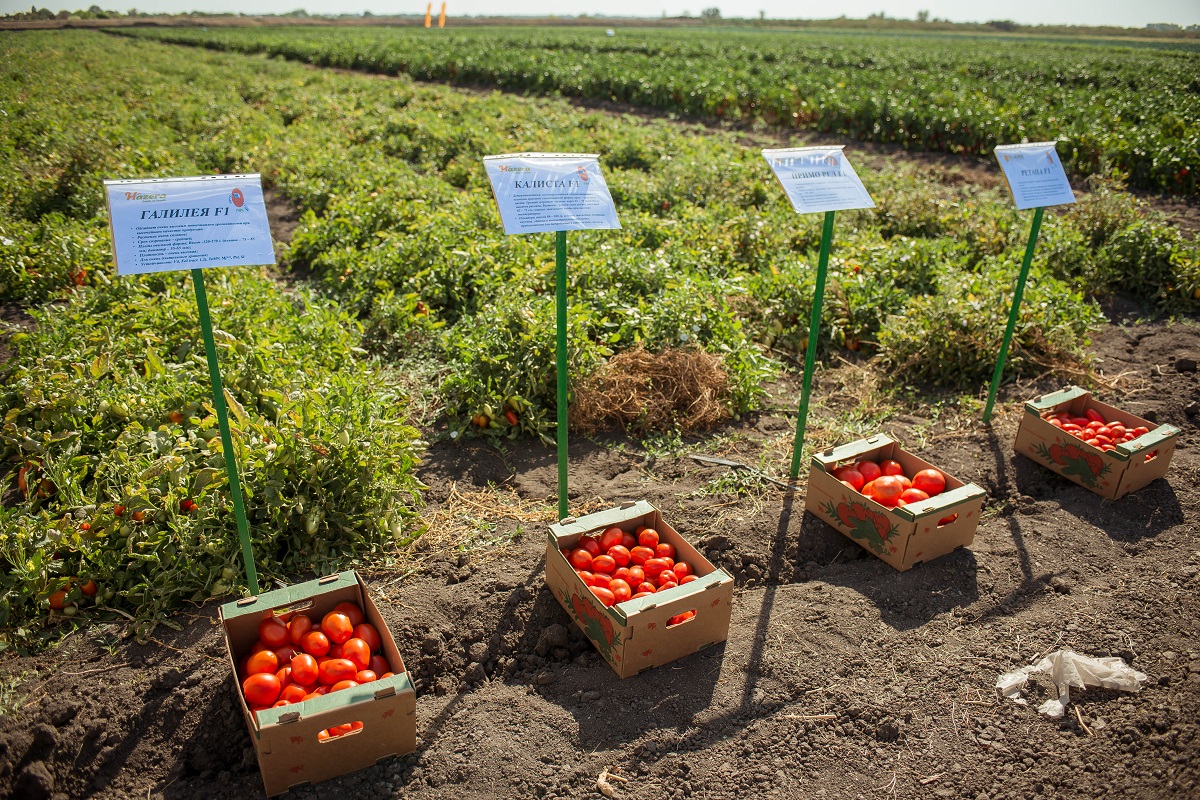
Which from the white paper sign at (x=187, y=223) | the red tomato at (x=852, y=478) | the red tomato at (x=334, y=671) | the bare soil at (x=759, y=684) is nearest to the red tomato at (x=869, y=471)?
the red tomato at (x=852, y=478)

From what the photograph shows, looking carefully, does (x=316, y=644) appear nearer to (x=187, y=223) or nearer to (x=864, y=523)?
(x=187, y=223)

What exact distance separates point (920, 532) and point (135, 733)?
3610mm

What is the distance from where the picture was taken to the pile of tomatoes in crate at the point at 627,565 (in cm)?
329

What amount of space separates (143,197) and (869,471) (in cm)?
372

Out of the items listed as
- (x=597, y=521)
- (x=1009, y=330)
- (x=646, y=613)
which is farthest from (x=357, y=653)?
(x=1009, y=330)

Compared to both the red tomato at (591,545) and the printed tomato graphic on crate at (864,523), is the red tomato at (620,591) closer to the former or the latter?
the red tomato at (591,545)

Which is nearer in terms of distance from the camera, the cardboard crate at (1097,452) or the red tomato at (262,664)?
the red tomato at (262,664)

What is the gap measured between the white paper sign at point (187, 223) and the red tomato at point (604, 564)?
1.91m

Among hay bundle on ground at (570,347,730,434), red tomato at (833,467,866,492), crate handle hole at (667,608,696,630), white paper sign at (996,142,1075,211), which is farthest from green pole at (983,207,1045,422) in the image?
crate handle hole at (667,608,696,630)

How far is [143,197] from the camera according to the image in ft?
8.95

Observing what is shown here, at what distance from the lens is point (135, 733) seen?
288cm

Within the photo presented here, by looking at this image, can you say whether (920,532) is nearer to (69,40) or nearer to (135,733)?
(135,733)

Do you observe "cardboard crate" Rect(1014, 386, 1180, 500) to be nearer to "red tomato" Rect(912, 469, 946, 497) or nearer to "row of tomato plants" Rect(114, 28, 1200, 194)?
"red tomato" Rect(912, 469, 946, 497)

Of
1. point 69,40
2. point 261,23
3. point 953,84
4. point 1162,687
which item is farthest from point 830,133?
point 261,23
